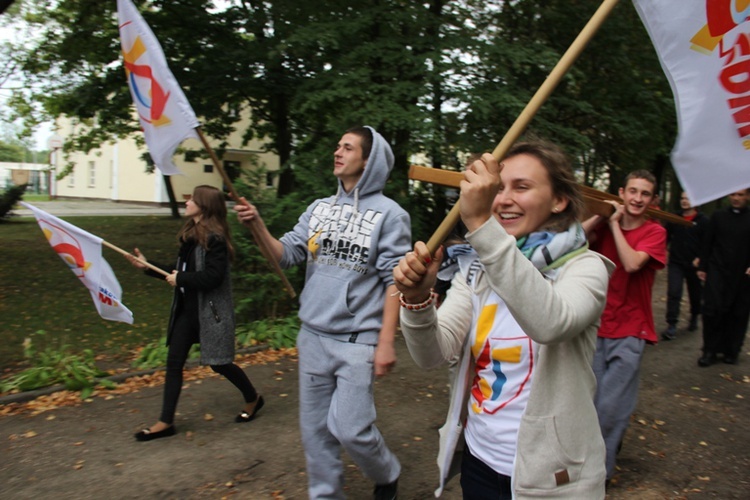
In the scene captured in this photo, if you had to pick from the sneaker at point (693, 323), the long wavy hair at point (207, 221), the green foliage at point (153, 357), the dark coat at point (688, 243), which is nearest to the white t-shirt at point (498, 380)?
the long wavy hair at point (207, 221)

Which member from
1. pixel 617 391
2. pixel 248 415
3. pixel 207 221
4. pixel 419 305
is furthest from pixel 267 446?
pixel 419 305

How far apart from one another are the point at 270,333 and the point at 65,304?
182 inches

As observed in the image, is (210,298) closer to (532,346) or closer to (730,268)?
(532,346)

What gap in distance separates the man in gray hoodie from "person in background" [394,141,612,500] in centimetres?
123

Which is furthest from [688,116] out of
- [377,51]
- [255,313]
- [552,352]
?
[377,51]

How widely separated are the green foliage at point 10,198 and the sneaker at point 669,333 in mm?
21075

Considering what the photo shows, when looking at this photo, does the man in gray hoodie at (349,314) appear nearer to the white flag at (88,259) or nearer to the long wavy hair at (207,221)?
the long wavy hair at (207,221)

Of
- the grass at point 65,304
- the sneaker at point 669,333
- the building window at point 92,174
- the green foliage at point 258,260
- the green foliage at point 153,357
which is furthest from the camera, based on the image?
the building window at point 92,174

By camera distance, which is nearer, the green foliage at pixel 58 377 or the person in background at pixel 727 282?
the green foliage at pixel 58 377

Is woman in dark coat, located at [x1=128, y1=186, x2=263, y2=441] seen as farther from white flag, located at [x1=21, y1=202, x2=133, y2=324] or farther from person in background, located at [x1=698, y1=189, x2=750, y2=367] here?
person in background, located at [x1=698, y1=189, x2=750, y2=367]

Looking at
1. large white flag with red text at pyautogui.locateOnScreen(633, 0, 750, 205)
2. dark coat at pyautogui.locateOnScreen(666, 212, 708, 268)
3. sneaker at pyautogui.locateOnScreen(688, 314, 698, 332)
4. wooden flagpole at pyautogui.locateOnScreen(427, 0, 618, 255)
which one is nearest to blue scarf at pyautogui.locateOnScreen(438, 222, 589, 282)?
wooden flagpole at pyautogui.locateOnScreen(427, 0, 618, 255)

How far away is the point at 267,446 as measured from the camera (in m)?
4.73

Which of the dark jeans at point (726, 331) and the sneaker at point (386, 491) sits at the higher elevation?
the dark jeans at point (726, 331)

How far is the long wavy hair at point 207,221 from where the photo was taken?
4.77m
